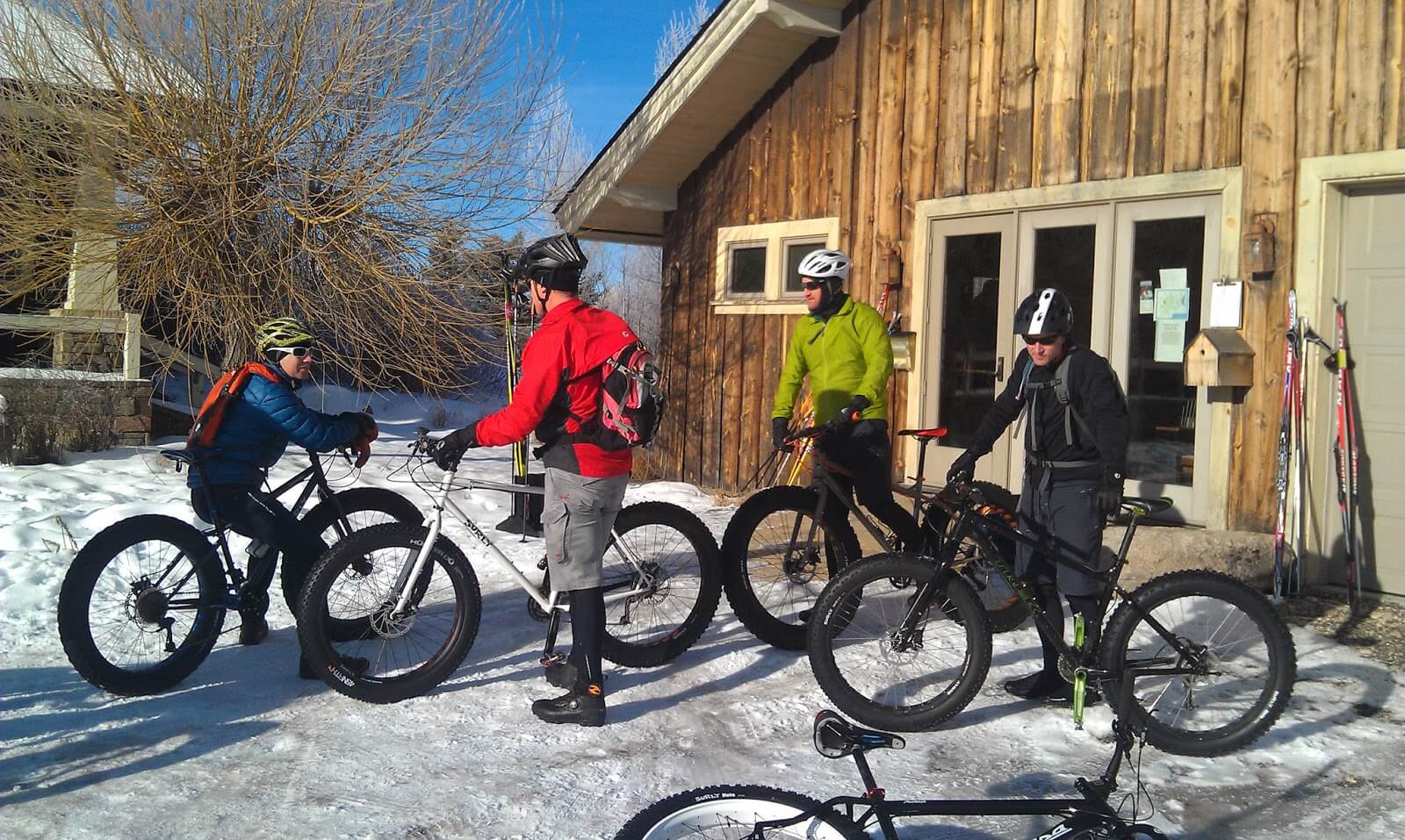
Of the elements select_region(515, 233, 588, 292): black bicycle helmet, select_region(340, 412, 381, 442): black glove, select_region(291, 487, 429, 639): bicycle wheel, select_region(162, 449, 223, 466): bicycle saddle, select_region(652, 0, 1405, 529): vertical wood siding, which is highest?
select_region(652, 0, 1405, 529): vertical wood siding

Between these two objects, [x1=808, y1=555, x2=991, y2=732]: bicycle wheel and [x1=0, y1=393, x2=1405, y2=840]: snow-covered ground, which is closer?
[x1=0, y1=393, x2=1405, y2=840]: snow-covered ground

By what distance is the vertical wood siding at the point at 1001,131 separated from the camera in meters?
6.45

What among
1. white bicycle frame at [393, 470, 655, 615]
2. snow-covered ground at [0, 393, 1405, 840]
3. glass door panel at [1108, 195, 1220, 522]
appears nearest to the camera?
snow-covered ground at [0, 393, 1405, 840]

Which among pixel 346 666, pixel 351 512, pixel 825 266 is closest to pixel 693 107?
pixel 825 266

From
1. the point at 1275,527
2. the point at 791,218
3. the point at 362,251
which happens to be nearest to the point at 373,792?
the point at 1275,527

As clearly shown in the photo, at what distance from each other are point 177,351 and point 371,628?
7.18 meters

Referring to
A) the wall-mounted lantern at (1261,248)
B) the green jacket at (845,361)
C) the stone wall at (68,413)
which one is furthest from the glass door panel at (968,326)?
the stone wall at (68,413)

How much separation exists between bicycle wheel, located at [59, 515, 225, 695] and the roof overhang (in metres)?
6.13

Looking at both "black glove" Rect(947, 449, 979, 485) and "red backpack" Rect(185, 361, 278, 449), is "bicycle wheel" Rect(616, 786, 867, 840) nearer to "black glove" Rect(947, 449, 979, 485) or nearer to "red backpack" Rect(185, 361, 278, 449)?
"black glove" Rect(947, 449, 979, 485)

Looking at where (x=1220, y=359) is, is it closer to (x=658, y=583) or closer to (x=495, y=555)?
(x=658, y=583)

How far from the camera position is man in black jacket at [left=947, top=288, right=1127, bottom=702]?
171 inches

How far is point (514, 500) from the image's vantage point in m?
6.98

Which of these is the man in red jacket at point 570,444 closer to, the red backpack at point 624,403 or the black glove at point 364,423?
the red backpack at point 624,403

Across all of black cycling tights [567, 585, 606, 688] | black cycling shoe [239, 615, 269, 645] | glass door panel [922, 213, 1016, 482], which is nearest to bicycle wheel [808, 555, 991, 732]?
black cycling tights [567, 585, 606, 688]
